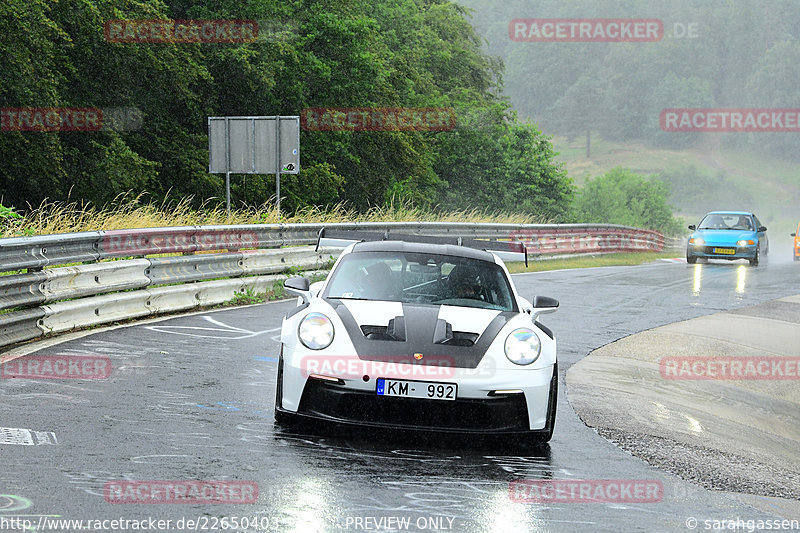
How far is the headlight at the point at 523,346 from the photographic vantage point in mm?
6973

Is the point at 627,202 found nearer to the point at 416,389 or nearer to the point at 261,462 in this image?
the point at 416,389

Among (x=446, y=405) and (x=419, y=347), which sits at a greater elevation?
(x=419, y=347)

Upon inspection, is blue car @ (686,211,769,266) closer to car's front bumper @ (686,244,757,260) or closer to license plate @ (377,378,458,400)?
car's front bumper @ (686,244,757,260)

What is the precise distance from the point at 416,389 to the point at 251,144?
22.1m

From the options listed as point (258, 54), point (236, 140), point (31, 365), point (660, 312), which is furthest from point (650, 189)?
point (31, 365)

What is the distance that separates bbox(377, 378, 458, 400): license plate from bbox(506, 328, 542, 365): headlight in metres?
0.57

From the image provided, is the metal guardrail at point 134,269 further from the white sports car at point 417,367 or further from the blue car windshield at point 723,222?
the blue car windshield at point 723,222

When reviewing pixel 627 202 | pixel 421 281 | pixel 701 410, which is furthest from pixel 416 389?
pixel 627 202

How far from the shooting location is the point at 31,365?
30.3ft

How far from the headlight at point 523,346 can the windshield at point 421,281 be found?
74 cm

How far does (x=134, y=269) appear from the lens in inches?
510

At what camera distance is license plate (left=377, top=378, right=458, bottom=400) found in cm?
660

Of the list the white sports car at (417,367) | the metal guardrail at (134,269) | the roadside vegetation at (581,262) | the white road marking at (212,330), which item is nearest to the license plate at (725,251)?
the roadside vegetation at (581,262)

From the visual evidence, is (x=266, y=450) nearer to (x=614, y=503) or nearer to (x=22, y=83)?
(x=614, y=503)
